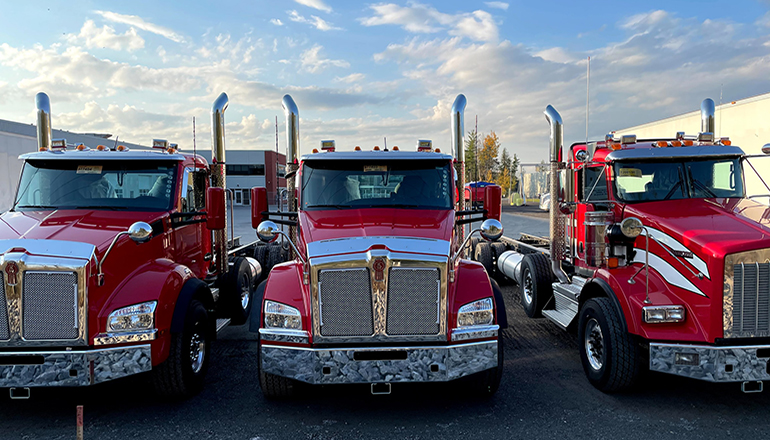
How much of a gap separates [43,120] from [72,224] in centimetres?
351

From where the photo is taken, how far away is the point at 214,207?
5887mm

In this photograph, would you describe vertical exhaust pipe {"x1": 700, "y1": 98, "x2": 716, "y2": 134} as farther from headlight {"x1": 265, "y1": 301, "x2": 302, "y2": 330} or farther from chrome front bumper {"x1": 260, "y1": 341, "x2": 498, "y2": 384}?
headlight {"x1": 265, "y1": 301, "x2": 302, "y2": 330}

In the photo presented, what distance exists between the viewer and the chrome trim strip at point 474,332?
4.31m

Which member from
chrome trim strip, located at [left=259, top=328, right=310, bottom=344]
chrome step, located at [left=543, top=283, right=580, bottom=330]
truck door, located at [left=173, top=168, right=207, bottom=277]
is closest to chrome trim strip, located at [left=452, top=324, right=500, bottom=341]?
chrome trim strip, located at [left=259, top=328, right=310, bottom=344]

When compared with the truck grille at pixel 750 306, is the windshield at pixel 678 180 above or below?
above

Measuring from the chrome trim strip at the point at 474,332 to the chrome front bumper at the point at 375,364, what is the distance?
0.22ft

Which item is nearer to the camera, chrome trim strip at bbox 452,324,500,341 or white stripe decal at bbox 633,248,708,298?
chrome trim strip at bbox 452,324,500,341

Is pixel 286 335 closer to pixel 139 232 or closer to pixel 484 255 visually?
pixel 139 232

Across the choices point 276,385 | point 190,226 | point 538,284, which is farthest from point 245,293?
point 538,284

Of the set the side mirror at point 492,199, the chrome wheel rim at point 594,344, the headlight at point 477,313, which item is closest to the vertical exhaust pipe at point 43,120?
the side mirror at point 492,199

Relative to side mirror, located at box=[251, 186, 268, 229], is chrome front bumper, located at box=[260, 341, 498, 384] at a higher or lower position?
lower

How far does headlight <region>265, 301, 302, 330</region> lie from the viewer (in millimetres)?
4332

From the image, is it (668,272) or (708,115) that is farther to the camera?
(708,115)

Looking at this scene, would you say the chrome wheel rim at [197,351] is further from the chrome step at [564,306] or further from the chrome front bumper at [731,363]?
the chrome front bumper at [731,363]
